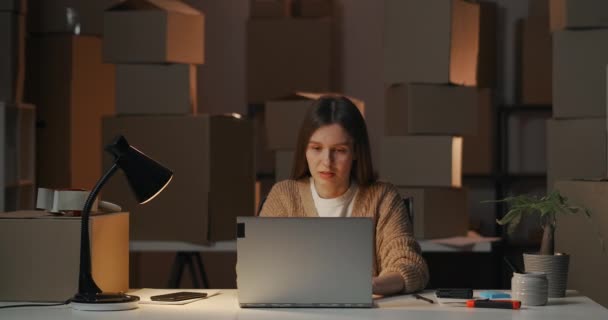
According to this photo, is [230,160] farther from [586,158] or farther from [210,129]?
[586,158]

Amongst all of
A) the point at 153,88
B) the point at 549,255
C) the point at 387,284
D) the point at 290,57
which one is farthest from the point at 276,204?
the point at 290,57

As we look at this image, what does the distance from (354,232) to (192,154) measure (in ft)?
6.19

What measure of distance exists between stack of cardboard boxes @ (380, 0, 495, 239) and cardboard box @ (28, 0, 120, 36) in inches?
56.3

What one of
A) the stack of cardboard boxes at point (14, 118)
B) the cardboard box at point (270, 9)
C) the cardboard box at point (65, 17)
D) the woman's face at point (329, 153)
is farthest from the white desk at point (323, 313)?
the cardboard box at point (270, 9)

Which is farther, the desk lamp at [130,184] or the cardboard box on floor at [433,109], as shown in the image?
the cardboard box on floor at [433,109]

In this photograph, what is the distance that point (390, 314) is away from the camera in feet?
6.45

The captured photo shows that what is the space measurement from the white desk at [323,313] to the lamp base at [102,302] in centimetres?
2

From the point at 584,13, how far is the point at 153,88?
168 cm

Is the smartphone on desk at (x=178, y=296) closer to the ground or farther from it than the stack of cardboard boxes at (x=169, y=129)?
closer to the ground

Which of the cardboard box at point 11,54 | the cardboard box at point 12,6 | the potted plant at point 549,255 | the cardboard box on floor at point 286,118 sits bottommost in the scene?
the potted plant at point 549,255

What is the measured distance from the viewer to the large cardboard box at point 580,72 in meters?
3.45

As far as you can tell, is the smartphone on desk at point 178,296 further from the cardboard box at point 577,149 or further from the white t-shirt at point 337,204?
the cardboard box at point 577,149

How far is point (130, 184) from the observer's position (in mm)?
2068

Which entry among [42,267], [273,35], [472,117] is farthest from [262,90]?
[42,267]
